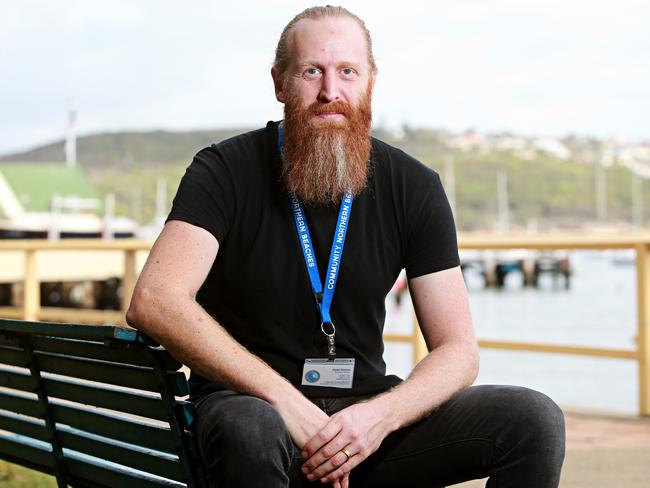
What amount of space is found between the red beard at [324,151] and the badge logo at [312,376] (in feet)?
1.24

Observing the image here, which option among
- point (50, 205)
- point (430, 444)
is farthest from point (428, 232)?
point (50, 205)

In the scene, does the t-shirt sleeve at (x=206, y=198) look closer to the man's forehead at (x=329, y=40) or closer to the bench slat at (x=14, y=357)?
the man's forehead at (x=329, y=40)

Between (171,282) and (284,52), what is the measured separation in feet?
2.13

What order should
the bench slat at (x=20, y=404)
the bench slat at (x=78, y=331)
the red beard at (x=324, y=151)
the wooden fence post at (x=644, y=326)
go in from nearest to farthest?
the bench slat at (x=78, y=331)
the red beard at (x=324, y=151)
the bench slat at (x=20, y=404)
the wooden fence post at (x=644, y=326)

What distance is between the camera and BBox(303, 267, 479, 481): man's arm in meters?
2.31

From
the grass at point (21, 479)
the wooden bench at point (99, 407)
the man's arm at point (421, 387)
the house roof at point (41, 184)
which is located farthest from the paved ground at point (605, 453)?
the house roof at point (41, 184)

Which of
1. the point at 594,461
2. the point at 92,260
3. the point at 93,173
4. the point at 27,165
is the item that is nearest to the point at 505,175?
the point at 93,173

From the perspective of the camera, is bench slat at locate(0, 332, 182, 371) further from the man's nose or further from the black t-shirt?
the man's nose

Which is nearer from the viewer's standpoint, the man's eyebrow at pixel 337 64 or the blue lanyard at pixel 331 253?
the blue lanyard at pixel 331 253

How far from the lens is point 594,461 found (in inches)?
193

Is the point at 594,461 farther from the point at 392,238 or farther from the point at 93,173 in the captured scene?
the point at 93,173

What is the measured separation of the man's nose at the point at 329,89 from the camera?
8.67 ft

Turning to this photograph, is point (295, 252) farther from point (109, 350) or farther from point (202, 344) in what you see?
point (109, 350)

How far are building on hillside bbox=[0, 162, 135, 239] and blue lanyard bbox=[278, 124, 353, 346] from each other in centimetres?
4721
